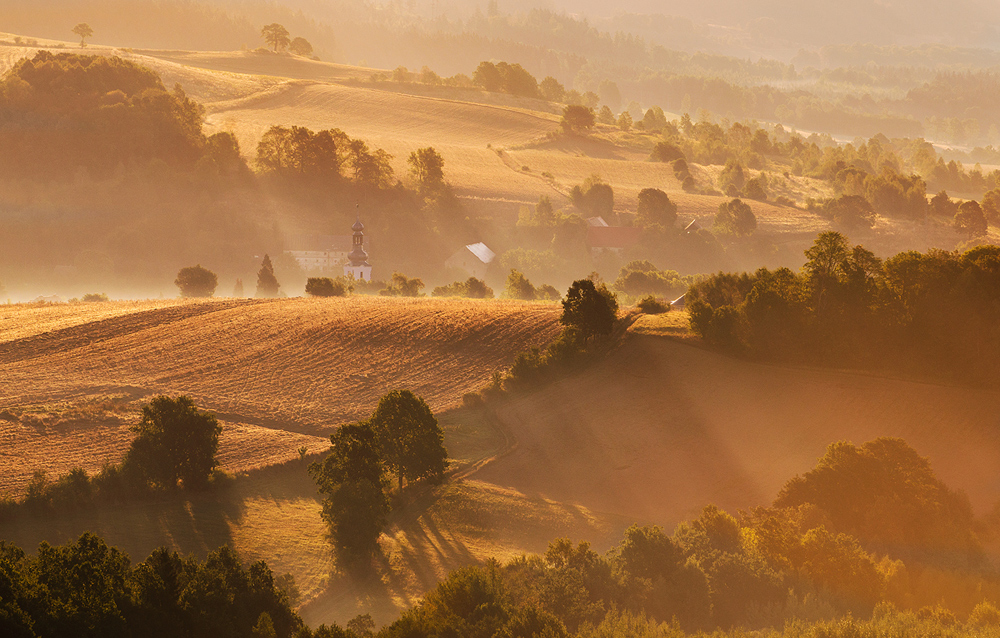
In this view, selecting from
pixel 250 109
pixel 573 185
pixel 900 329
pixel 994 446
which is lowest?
pixel 994 446

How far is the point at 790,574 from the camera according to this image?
23.8m

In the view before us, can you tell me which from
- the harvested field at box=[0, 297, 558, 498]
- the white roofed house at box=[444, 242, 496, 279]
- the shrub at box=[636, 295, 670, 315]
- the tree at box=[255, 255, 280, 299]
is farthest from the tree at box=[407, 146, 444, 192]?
the shrub at box=[636, 295, 670, 315]

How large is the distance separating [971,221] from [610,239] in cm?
6333

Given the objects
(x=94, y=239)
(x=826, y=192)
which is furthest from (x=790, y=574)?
(x=826, y=192)

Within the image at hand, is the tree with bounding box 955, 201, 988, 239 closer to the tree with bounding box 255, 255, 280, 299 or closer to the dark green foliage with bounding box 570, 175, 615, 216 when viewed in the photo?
the dark green foliage with bounding box 570, 175, 615, 216

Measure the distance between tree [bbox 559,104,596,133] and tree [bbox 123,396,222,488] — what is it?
14706 cm

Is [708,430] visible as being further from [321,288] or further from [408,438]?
[321,288]

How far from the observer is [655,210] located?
131000 mm

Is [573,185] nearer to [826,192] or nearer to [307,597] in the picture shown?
[826,192]

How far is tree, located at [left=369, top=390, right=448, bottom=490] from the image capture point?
1284 inches

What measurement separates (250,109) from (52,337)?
11631 cm

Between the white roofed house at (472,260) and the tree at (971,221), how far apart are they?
272 feet

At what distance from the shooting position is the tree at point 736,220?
129 m

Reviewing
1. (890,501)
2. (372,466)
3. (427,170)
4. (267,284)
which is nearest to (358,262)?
(267,284)
